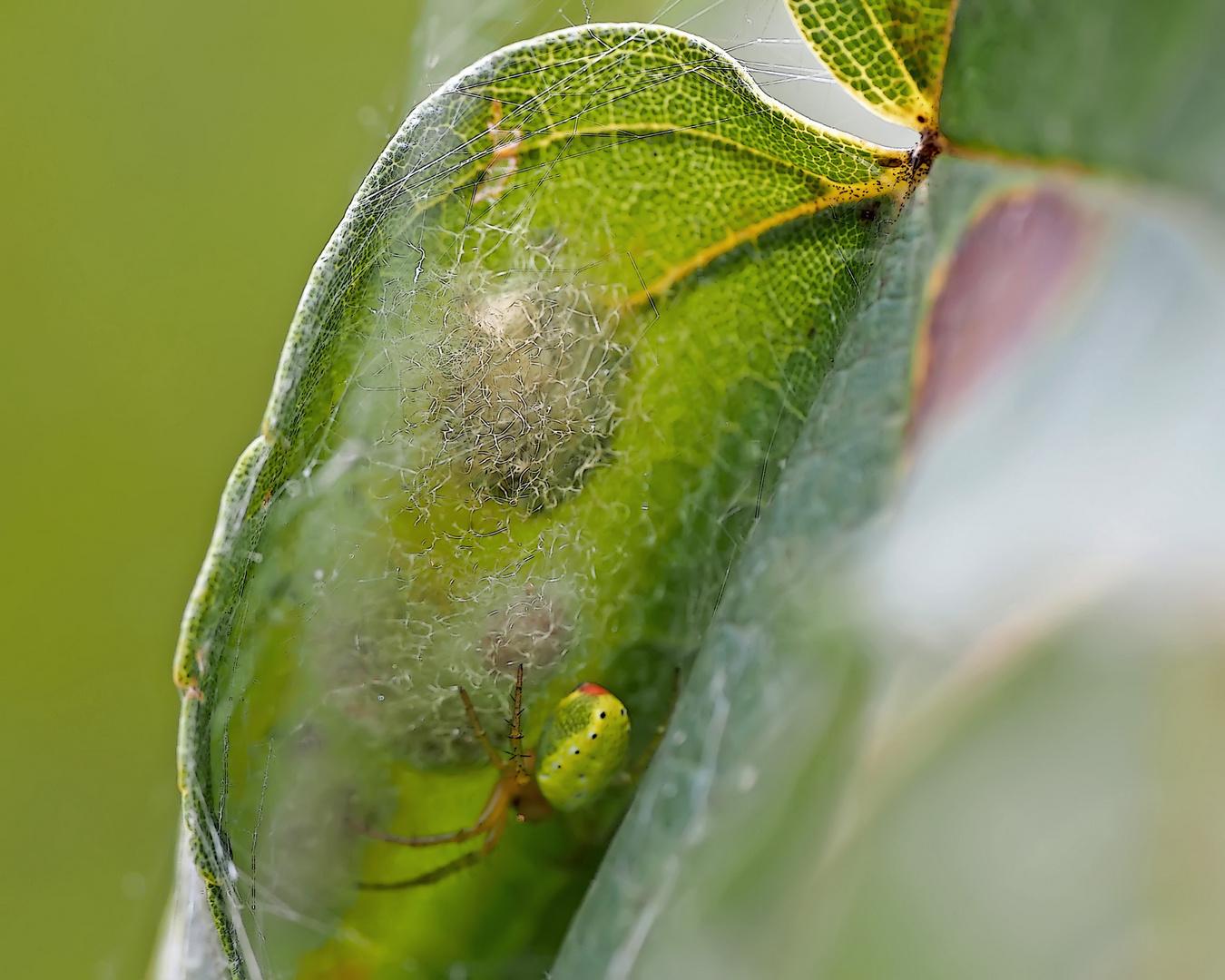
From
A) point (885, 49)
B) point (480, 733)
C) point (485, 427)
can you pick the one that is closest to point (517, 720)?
point (480, 733)

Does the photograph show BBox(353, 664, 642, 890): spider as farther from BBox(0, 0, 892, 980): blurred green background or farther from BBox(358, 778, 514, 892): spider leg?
BBox(0, 0, 892, 980): blurred green background

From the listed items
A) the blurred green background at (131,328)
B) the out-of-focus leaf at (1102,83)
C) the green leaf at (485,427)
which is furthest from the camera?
the blurred green background at (131,328)

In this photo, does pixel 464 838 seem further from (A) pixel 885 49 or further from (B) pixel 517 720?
(A) pixel 885 49

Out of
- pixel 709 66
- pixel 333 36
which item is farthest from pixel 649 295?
pixel 333 36

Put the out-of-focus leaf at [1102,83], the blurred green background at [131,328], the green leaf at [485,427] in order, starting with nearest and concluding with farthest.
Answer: the out-of-focus leaf at [1102,83] → the green leaf at [485,427] → the blurred green background at [131,328]

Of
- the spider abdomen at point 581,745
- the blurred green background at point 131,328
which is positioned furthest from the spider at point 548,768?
the blurred green background at point 131,328

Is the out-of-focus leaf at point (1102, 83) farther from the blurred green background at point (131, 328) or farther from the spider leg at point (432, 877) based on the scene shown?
the spider leg at point (432, 877)
